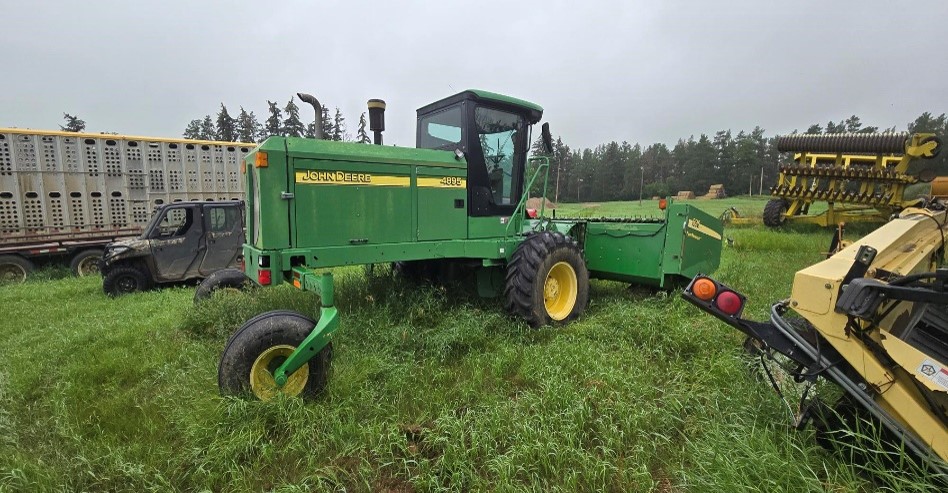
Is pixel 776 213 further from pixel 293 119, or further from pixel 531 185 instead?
pixel 293 119

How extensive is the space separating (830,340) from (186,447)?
129 inches

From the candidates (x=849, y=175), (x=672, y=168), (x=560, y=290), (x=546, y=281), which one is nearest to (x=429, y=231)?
(x=546, y=281)

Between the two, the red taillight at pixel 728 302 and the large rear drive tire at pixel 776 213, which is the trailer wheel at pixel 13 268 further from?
the large rear drive tire at pixel 776 213

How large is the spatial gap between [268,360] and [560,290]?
125 inches

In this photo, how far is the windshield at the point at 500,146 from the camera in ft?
14.9

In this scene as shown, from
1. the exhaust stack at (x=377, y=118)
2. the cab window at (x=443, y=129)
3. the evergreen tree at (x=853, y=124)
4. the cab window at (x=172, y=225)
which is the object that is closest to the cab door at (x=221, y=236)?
the cab window at (x=172, y=225)

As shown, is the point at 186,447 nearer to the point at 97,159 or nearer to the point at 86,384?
the point at 86,384

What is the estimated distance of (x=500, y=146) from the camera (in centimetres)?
473

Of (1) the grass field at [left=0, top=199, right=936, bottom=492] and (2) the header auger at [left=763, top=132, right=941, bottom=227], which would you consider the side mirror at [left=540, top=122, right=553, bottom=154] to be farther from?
(2) the header auger at [left=763, top=132, right=941, bottom=227]

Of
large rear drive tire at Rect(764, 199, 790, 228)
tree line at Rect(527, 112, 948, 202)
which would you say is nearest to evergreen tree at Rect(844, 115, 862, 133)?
tree line at Rect(527, 112, 948, 202)

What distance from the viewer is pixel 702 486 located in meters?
1.95

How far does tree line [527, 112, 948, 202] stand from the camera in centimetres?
6147

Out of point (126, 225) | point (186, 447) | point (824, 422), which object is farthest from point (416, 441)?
point (126, 225)

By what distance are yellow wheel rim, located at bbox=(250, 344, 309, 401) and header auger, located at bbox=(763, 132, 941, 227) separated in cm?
1268
